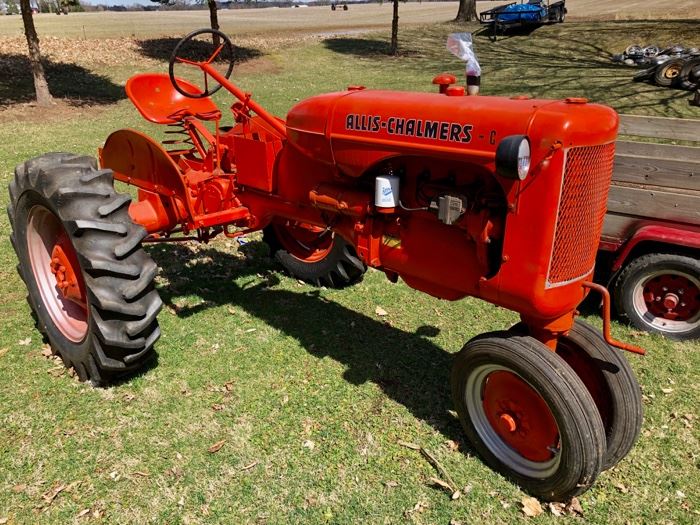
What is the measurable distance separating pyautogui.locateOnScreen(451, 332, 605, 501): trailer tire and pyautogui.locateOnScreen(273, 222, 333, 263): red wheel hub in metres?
2.10

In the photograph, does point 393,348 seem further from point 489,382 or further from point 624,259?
point 624,259

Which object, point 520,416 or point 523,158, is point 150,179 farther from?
point 520,416

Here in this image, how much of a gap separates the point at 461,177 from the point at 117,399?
7.71 ft

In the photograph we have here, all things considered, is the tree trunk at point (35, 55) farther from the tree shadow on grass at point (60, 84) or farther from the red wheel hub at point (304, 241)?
the red wheel hub at point (304, 241)

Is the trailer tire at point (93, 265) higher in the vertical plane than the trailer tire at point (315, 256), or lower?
higher

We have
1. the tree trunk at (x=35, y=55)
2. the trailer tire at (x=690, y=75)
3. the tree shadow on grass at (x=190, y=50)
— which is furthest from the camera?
the tree shadow on grass at (x=190, y=50)

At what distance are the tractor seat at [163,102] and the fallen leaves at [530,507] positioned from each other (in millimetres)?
3252

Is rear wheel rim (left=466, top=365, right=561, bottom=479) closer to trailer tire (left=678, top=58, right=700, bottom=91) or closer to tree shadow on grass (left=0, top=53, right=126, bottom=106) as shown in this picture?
trailer tire (left=678, top=58, right=700, bottom=91)

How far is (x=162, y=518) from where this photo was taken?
261 cm

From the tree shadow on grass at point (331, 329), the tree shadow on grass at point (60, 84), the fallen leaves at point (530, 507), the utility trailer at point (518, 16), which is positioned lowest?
the fallen leaves at point (530, 507)

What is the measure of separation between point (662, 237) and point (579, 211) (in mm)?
2010

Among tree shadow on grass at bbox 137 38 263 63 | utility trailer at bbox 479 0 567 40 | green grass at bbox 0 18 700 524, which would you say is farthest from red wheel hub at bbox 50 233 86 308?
utility trailer at bbox 479 0 567 40

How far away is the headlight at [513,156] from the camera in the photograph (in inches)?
84.7

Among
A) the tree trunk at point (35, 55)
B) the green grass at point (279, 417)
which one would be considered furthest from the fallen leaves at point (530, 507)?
the tree trunk at point (35, 55)
